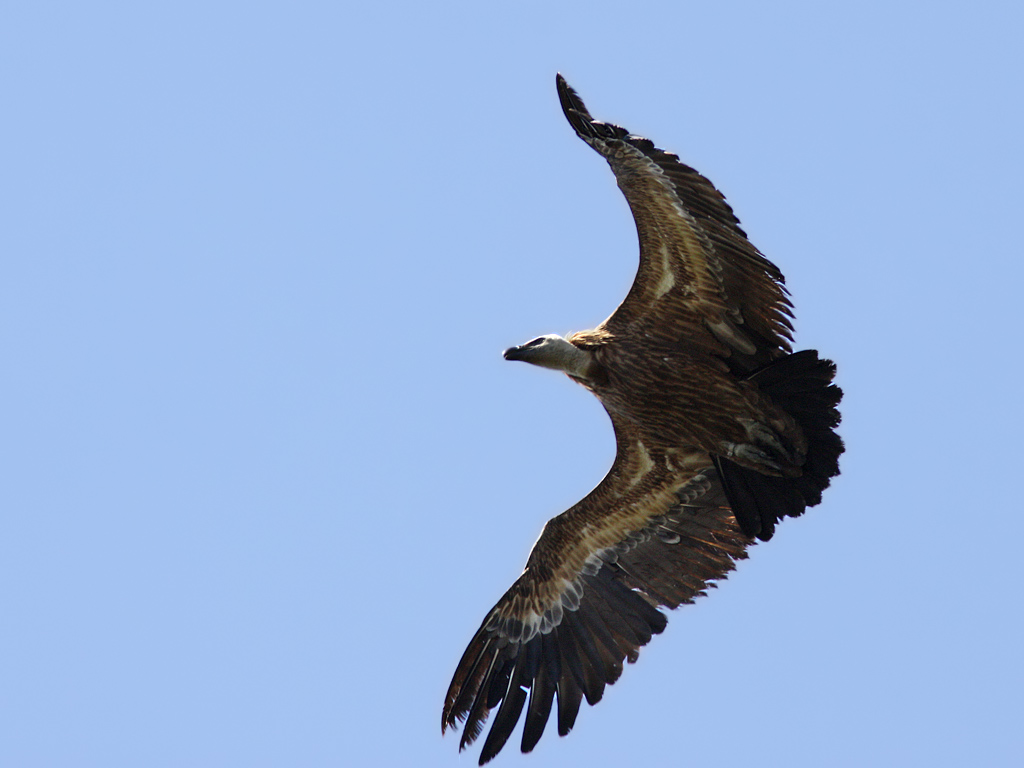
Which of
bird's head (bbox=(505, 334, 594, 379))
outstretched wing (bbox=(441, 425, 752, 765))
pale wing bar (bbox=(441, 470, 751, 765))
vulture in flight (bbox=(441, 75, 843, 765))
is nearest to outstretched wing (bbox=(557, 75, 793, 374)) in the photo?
vulture in flight (bbox=(441, 75, 843, 765))

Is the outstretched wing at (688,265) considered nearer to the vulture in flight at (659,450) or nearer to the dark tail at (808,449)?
the vulture in flight at (659,450)

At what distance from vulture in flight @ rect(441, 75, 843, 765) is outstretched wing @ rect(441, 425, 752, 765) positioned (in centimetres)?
1

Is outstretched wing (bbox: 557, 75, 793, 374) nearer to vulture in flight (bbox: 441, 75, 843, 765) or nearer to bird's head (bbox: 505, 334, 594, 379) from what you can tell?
vulture in flight (bbox: 441, 75, 843, 765)

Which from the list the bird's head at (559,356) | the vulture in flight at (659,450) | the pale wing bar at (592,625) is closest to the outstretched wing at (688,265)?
the vulture in flight at (659,450)

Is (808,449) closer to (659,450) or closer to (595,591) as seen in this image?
(659,450)

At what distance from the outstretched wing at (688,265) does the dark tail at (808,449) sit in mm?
502

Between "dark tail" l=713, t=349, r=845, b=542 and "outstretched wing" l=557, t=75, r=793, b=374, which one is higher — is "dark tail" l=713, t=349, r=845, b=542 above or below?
below

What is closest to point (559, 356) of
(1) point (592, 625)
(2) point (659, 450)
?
(2) point (659, 450)

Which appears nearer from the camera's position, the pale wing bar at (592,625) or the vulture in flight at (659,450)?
the vulture in flight at (659,450)

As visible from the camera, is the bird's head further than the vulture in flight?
Yes

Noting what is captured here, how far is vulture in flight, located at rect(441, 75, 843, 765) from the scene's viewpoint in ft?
36.4

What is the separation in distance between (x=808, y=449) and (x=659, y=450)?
1.57 metres

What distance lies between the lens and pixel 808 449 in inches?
441

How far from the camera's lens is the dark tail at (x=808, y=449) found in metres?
11.0
